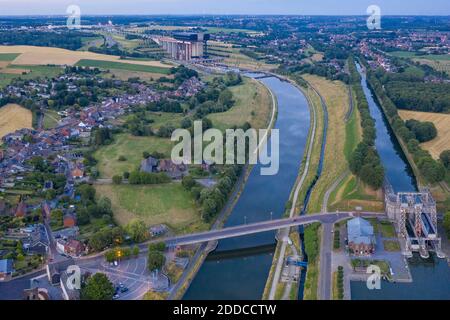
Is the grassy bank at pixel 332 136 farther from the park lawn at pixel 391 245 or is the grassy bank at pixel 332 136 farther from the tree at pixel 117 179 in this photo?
the tree at pixel 117 179

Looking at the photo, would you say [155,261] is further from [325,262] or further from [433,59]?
[433,59]

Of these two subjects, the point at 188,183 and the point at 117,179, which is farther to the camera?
the point at 117,179

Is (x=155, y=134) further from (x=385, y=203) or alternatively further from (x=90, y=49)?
(x=90, y=49)

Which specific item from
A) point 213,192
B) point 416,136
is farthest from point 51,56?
point 213,192

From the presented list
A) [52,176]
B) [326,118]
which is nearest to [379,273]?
[52,176]

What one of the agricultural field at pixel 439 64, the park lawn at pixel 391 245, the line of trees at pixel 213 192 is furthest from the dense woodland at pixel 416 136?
the agricultural field at pixel 439 64

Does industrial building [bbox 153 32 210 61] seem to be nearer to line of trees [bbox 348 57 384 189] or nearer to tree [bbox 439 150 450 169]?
line of trees [bbox 348 57 384 189]
